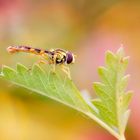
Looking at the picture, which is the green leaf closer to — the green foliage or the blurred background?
the green foliage

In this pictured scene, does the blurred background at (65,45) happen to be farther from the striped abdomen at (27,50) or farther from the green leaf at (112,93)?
the green leaf at (112,93)

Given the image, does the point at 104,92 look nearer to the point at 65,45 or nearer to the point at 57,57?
the point at 57,57

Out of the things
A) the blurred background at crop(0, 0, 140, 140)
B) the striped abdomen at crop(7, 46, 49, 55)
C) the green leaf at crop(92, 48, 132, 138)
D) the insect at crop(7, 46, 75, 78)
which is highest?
the blurred background at crop(0, 0, 140, 140)

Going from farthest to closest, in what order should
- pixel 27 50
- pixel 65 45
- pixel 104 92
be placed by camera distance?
pixel 65 45 → pixel 27 50 → pixel 104 92

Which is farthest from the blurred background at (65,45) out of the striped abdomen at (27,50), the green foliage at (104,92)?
the green foliage at (104,92)

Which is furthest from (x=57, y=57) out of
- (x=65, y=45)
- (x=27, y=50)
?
(x=65, y=45)

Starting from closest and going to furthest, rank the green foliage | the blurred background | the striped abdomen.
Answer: the green foliage
the striped abdomen
the blurred background

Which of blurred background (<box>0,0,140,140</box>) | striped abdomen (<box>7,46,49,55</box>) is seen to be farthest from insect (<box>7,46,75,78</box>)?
blurred background (<box>0,0,140,140</box>)
